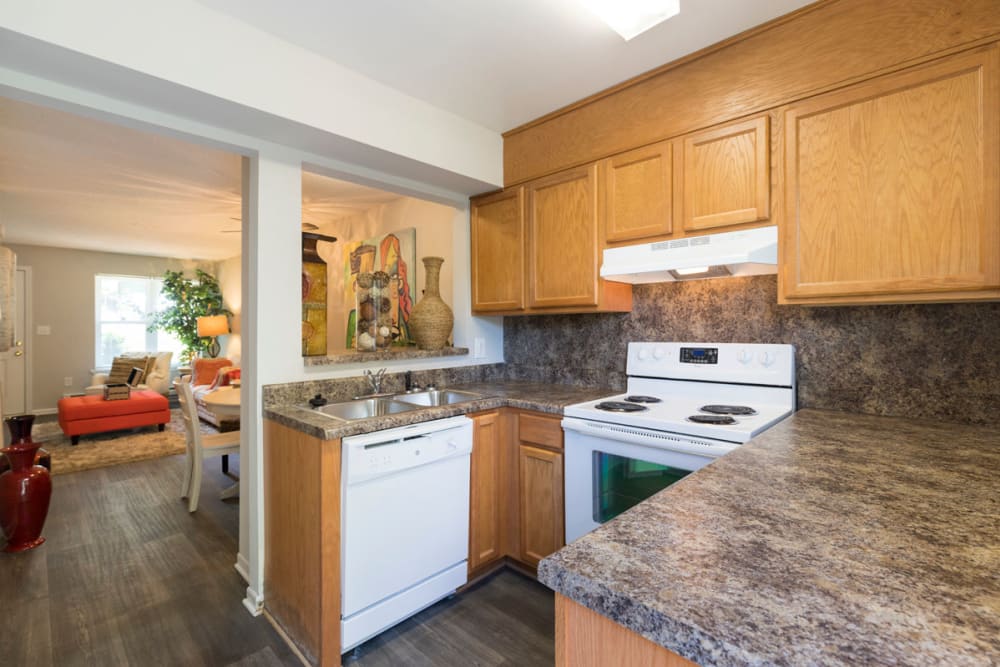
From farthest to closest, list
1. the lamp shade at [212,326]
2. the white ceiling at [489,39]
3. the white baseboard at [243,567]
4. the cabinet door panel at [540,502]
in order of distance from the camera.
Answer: the lamp shade at [212,326] < the white baseboard at [243,567] < the cabinet door panel at [540,502] < the white ceiling at [489,39]

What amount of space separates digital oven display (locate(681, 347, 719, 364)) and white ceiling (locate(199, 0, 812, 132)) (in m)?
1.26

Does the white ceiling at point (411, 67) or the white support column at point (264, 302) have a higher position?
the white ceiling at point (411, 67)

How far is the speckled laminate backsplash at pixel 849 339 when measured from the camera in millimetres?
1537

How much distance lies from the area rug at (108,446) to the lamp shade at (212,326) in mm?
1539

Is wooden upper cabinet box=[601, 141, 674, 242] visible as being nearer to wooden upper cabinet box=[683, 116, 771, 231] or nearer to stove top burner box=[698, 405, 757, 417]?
wooden upper cabinet box=[683, 116, 771, 231]

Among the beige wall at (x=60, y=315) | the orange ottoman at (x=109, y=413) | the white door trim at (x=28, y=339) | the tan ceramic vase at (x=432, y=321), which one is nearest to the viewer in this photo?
the tan ceramic vase at (x=432, y=321)

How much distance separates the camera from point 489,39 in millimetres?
1723

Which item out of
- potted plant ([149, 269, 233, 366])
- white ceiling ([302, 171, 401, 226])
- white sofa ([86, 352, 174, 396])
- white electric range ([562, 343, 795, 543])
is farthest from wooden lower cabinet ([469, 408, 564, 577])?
potted plant ([149, 269, 233, 366])

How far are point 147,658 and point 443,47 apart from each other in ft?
8.47

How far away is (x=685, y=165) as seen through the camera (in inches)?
74.0

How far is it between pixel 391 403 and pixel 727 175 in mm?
1813

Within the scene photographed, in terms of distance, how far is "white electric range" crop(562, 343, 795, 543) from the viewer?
160 cm

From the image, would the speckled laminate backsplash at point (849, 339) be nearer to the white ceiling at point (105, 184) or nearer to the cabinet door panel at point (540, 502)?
the cabinet door panel at point (540, 502)

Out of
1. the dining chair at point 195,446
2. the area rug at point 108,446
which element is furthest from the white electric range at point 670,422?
the area rug at point 108,446
